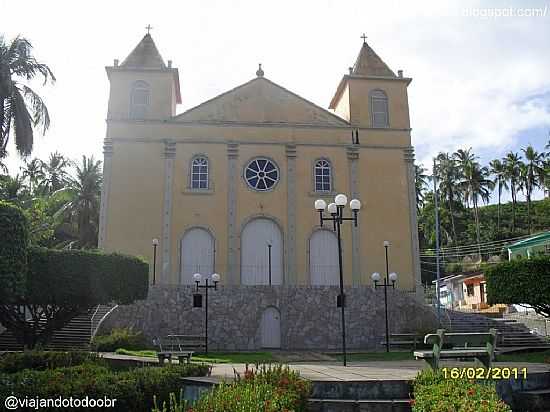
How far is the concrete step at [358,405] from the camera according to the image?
7871 millimetres

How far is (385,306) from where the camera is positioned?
75.5 ft

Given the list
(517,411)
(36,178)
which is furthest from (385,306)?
(36,178)

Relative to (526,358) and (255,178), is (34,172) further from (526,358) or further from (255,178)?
(526,358)

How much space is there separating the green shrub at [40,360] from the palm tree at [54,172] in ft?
135

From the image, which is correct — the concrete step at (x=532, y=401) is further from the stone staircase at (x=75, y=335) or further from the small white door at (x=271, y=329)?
the small white door at (x=271, y=329)

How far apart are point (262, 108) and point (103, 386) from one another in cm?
2476

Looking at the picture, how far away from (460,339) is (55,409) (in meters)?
5.89

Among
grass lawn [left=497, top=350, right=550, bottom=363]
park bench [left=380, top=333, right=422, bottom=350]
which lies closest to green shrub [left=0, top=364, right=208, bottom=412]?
grass lawn [left=497, top=350, right=550, bottom=363]

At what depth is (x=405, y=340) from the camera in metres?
22.2

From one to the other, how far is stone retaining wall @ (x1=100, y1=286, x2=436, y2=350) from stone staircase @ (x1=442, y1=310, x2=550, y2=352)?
1.50m

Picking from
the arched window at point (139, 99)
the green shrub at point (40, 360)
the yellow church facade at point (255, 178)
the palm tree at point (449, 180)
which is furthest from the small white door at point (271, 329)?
the palm tree at point (449, 180)

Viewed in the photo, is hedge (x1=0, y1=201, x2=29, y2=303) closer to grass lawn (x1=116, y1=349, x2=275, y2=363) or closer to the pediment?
grass lawn (x1=116, y1=349, x2=275, y2=363)

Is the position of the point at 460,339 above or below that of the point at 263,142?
below

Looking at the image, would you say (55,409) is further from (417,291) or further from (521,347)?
(417,291)
